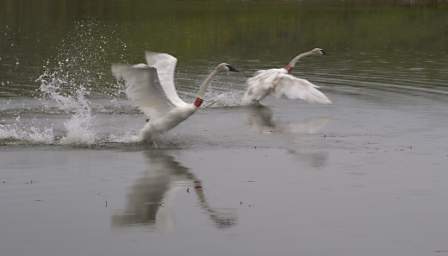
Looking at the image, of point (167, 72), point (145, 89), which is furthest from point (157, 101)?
point (167, 72)

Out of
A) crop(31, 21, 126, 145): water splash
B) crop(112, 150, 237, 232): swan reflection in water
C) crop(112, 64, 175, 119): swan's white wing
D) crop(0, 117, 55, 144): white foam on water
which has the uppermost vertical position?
crop(112, 64, 175, 119): swan's white wing

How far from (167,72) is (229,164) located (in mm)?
2818

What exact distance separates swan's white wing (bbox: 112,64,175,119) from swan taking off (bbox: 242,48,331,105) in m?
4.64

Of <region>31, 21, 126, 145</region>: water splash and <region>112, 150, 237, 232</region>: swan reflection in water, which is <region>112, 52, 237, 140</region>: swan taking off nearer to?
<region>112, 150, 237, 232</region>: swan reflection in water

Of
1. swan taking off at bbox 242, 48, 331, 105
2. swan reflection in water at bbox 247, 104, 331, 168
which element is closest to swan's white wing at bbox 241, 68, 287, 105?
swan taking off at bbox 242, 48, 331, 105

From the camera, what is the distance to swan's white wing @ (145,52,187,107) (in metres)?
15.6

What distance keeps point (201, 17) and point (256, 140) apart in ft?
97.0

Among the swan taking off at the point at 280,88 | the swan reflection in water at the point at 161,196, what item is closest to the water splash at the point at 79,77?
the swan reflection in water at the point at 161,196

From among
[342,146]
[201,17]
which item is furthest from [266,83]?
[201,17]

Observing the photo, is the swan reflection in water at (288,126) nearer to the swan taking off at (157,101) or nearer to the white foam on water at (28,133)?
the swan taking off at (157,101)

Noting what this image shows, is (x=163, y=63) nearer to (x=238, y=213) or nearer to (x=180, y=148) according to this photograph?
(x=180, y=148)

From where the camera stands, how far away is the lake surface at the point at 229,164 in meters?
10.2

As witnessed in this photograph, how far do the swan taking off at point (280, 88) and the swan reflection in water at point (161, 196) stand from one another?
215 inches

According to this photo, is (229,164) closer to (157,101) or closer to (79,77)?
(157,101)
